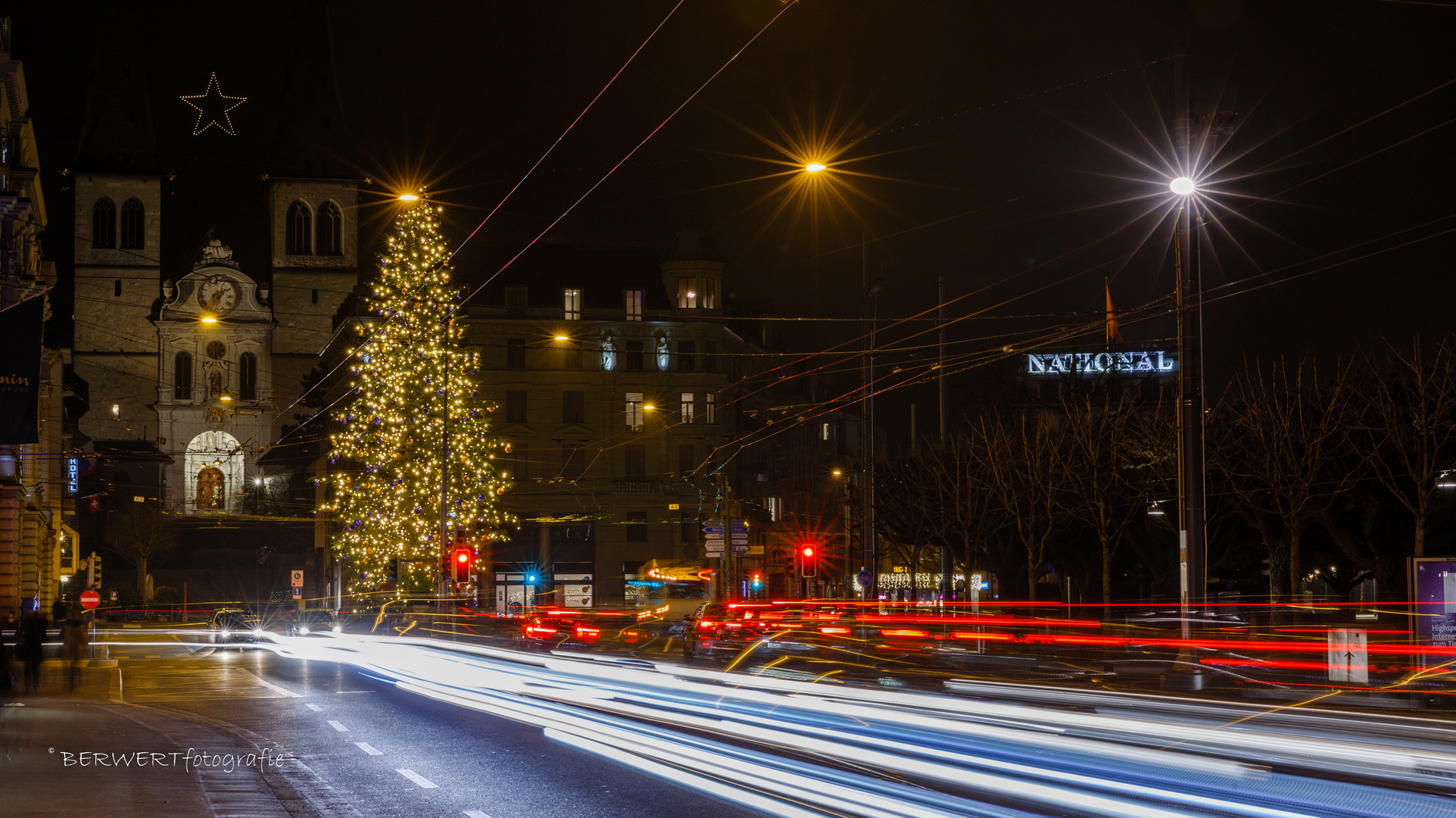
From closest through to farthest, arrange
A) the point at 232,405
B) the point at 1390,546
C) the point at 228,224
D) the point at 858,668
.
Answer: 1. the point at 858,668
2. the point at 1390,546
3. the point at 232,405
4. the point at 228,224

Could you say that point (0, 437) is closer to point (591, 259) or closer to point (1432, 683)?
point (1432, 683)

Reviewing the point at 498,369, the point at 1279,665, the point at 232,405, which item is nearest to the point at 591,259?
the point at 498,369

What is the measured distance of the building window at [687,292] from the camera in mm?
73312

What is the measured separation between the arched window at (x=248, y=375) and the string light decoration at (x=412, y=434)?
48259 millimetres

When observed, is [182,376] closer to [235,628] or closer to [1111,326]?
[235,628]

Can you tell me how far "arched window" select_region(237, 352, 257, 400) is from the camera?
92.2 metres

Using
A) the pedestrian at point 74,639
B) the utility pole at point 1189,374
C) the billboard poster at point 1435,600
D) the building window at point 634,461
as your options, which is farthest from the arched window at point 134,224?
the billboard poster at point 1435,600

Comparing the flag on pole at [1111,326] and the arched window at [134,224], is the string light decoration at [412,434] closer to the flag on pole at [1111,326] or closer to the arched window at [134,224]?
the flag on pole at [1111,326]

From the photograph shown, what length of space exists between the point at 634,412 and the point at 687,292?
23.3 ft

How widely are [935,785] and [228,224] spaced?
11016 cm

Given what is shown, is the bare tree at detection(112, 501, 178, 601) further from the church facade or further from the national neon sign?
the national neon sign


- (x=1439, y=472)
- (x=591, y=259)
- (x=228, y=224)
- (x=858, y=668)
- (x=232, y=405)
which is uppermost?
(x=228, y=224)

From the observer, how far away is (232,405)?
91.4 meters

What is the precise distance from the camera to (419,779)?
1218cm
